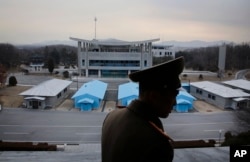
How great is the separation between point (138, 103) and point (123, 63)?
4.02 meters

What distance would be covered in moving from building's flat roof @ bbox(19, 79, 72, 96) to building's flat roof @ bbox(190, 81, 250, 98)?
2.15 m

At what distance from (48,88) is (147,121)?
12.7 ft

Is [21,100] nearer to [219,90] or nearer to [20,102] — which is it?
[20,102]

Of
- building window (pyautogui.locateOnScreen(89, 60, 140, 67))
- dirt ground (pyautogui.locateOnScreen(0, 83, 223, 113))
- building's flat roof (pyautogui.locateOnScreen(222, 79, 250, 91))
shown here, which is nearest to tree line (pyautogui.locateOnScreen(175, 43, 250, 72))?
building's flat roof (pyautogui.locateOnScreen(222, 79, 250, 91))

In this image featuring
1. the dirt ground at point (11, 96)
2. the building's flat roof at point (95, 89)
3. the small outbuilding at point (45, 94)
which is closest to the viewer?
the dirt ground at point (11, 96)

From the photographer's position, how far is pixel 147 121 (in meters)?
0.45

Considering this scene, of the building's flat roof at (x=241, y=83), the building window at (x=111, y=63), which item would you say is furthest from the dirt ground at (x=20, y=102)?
the building window at (x=111, y=63)

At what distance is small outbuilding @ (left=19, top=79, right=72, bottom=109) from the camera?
3.67 m

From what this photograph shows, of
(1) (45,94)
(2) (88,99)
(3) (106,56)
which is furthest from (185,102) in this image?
(1) (45,94)

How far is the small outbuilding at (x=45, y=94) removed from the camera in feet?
12.0

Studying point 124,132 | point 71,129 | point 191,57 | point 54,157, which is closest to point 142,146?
point 124,132

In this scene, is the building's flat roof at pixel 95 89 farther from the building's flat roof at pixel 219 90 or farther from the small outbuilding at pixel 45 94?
the building's flat roof at pixel 219 90

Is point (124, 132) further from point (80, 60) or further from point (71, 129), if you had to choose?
point (80, 60)

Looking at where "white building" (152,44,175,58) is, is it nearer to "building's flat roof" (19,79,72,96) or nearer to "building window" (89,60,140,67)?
"building window" (89,60,140,67)
